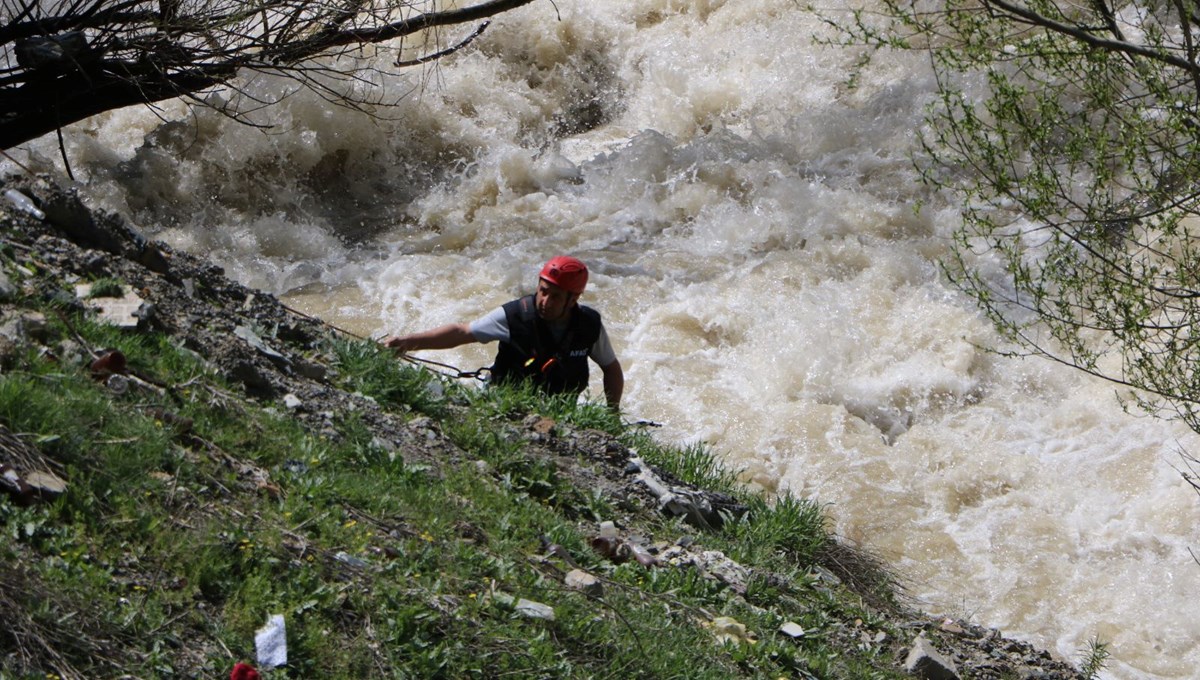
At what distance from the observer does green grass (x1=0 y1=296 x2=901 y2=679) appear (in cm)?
324

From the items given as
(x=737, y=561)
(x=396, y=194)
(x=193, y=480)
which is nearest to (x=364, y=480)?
(x=193, y=480)

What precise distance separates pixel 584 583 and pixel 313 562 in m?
0.94

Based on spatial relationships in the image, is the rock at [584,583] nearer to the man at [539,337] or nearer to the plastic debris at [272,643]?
the plastic debris at [272,643]

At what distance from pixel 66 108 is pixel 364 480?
6.39 feet

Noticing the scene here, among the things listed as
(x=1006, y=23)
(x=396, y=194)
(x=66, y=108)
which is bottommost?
(x=396, y=194)

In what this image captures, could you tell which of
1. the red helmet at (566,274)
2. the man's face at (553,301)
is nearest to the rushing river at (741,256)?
the man's face at (553,301)

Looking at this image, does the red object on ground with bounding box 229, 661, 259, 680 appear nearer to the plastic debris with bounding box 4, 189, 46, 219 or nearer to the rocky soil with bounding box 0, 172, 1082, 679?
the rocky soil with bounding box 0, 172, 1082, 679

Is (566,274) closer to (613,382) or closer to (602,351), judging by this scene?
(602,351)

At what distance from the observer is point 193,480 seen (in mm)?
3850

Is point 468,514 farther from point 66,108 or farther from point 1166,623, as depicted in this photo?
point 1166,623

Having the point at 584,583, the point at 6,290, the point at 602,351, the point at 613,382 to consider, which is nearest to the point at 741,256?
the point at 613,382

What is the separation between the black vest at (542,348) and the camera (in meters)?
6.41

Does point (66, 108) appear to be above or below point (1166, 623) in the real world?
above

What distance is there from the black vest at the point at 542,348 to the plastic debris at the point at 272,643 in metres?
3.09
